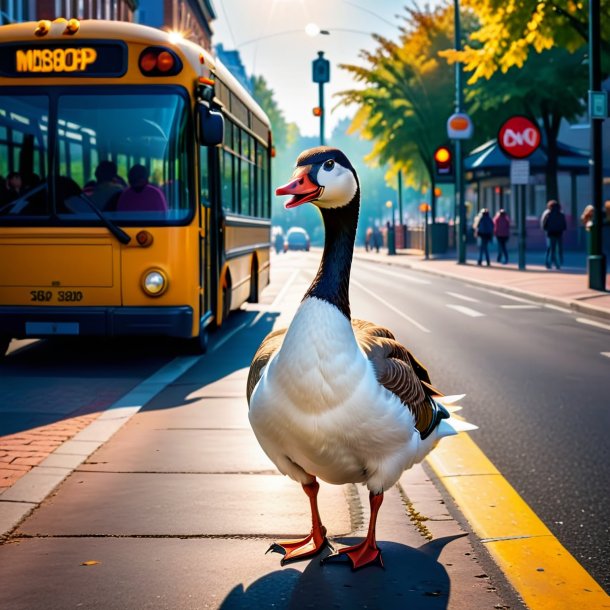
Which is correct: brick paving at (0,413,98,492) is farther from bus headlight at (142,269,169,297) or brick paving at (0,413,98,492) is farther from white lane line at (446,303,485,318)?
white lane line at (446,303,485,318)

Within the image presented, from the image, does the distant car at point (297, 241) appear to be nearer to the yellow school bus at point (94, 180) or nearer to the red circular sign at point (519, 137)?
the red circular sign at point (519, 137)

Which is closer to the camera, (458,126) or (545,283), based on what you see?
(545,283)

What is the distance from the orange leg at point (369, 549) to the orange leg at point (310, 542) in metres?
0.09

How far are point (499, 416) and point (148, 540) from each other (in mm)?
3989

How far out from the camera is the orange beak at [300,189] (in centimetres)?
380

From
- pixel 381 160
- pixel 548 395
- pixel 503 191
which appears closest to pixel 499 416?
pixel 548 395

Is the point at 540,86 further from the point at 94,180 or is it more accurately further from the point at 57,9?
the point at 94,180

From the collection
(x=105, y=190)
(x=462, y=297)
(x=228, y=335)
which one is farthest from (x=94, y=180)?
(x=462, y=297)

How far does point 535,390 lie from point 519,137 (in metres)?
18.2

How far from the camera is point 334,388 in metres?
3.86

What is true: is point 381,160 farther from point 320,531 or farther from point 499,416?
point 320,531

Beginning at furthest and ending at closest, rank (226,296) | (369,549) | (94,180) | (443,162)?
(443,162) < (226,296) < (94,180) < (369,549)

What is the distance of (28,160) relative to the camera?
10.6 m

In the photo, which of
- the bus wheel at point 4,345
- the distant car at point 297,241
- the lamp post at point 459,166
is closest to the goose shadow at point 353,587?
the bus wheel at point 4,345
